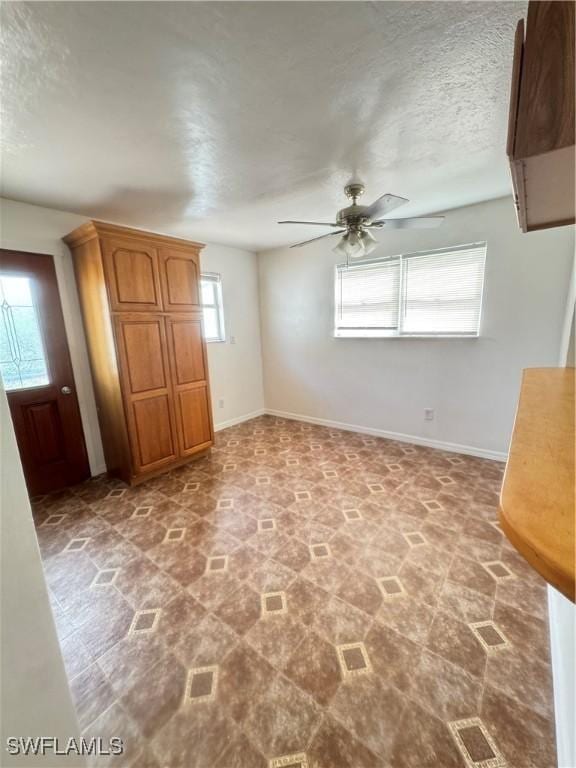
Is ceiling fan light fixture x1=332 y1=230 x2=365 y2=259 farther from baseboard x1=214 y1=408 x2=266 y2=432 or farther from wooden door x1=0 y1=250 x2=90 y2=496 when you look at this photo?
baseboard x1=214 y1=408 x2=266 y2=432

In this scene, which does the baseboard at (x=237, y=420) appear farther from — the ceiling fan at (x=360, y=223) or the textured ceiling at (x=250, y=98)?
the ceiling fan at (x=360, y=223)

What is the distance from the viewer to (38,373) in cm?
267

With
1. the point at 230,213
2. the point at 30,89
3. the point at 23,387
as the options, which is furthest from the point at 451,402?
the point at 23,387

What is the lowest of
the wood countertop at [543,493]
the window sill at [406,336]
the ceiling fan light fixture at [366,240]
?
the wood countertop at [543,493]

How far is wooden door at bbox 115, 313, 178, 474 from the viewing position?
2.66 m

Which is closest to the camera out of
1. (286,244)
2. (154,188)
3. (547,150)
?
→ (547,150)

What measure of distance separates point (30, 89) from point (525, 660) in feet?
10.9

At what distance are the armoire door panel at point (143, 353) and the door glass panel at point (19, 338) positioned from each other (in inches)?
30.2

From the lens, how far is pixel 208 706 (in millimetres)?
1206

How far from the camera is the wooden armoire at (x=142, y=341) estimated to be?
254 centimetres

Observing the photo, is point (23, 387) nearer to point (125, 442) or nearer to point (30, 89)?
point (125, 442)

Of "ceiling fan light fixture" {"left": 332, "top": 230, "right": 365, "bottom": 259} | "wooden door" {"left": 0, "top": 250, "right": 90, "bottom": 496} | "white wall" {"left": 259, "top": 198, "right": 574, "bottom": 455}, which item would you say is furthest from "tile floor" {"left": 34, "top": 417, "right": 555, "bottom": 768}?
"ceiling fan light fixture" {"left": 332, "top": 230, "right": 365, "bottom": 259}

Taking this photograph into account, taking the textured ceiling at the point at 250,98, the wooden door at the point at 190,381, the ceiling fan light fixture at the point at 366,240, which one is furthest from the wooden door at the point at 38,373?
the ceiling fan light fixture at the point at 366,240

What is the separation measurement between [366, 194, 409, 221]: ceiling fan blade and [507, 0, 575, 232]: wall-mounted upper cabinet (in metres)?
1.24
